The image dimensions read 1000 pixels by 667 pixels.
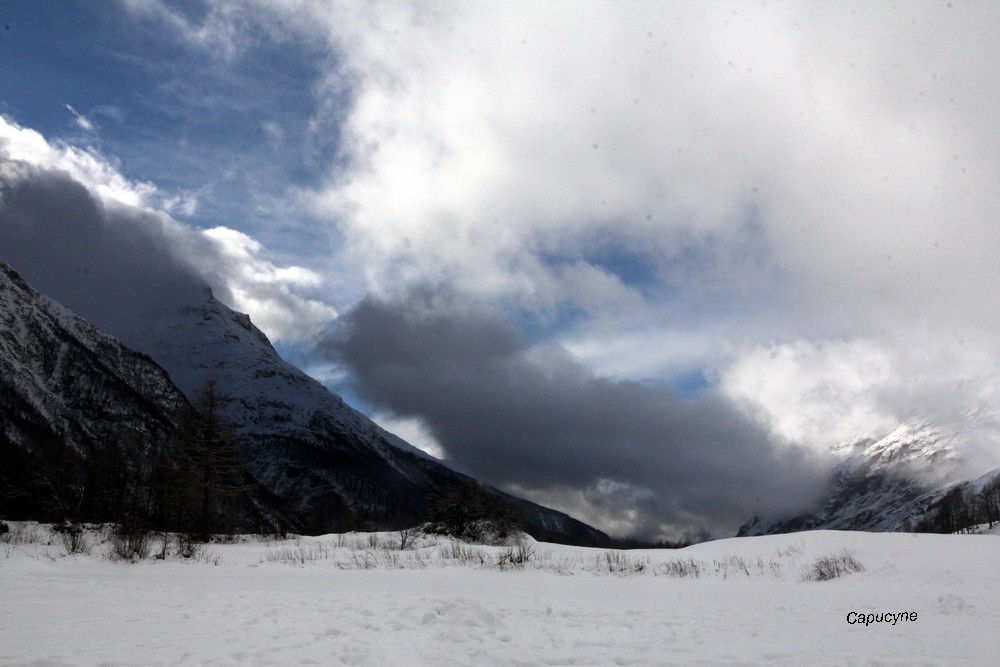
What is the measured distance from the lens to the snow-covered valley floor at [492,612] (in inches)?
318

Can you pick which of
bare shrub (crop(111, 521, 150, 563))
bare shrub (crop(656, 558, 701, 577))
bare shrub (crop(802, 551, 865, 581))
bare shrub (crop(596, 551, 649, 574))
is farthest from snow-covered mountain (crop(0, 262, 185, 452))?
bare shrub (crop(802, 551, 865, 581))

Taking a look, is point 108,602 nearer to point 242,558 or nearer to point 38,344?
point 242,558

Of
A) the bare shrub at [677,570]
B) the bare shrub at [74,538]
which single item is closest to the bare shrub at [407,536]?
the bare shrub at [74,538]

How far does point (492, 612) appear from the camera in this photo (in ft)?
34.9

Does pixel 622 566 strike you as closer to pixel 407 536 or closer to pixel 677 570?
pixel 677 570

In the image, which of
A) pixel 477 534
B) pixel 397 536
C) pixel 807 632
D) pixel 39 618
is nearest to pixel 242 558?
pixel 397 536

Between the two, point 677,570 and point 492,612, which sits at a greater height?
point 492,612

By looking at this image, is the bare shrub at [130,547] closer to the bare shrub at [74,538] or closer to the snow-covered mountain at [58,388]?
the bare shrub at [74,538]

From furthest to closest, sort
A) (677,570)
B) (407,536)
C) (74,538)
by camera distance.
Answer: (407,536), (74,538), (677,570)

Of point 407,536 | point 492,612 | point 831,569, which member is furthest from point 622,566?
point 407,536

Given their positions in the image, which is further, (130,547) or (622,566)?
(622,566)

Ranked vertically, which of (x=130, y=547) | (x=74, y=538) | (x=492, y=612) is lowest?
(x=492, y=612)

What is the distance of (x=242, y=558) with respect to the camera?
26.9 meters

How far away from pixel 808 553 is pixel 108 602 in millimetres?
29546
